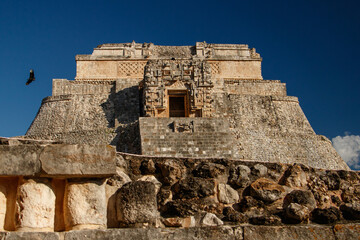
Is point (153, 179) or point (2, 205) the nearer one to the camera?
point (2, 205)

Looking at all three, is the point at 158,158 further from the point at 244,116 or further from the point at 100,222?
the point at 244,116

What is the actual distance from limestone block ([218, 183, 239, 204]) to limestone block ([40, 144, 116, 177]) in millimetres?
1176

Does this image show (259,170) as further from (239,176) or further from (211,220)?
(211,220)

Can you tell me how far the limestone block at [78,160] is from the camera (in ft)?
11.8

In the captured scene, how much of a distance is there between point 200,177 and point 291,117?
61.4 feet

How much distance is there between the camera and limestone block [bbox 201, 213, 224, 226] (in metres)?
4.02

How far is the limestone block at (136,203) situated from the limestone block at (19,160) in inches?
28.7

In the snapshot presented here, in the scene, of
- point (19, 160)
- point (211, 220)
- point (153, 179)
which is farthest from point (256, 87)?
point (19, 160)

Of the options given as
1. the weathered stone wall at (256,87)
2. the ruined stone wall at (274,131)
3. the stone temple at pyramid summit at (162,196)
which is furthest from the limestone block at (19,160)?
the weathered stone wall at (256,87)

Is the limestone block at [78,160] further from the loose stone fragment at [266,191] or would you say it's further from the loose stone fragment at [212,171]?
the loose stone fragment at [266,191]

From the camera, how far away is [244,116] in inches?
843

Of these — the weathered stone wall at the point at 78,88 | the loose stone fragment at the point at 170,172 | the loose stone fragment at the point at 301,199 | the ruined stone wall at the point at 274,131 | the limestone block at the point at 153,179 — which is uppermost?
the weathered stone wall at the point at 78,88

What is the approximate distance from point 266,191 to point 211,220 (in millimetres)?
690

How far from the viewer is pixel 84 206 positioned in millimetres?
3617
